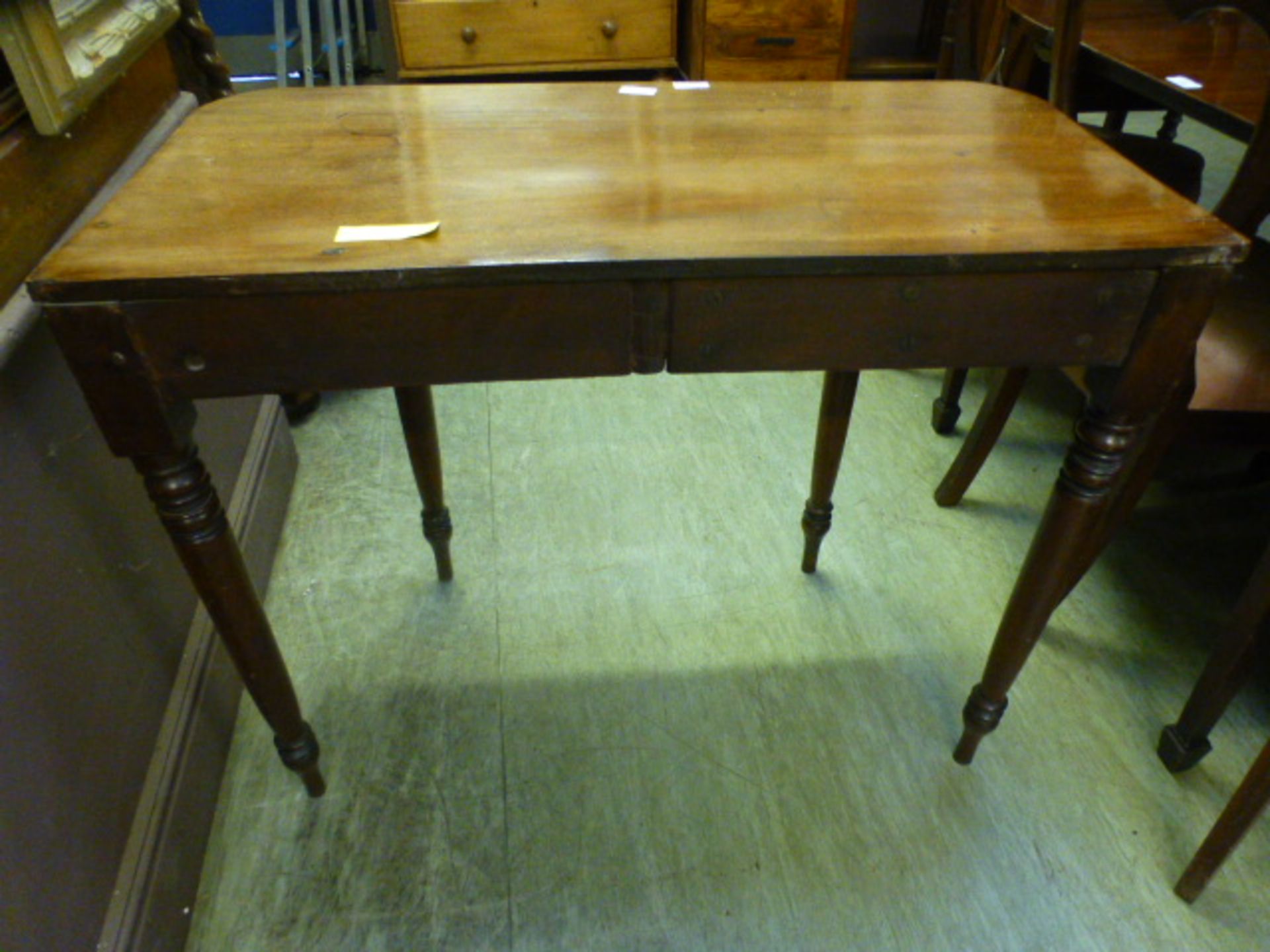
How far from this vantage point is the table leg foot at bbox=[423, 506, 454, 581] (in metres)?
1.34

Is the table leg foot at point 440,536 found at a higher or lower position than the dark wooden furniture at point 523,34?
lower

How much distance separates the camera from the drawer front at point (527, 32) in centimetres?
215

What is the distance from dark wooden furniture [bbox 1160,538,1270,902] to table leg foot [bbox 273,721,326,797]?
3.44 ft

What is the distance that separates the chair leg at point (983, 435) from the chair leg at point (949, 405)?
7.2 inches

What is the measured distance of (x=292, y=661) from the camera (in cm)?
128

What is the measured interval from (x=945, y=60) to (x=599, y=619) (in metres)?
1.75

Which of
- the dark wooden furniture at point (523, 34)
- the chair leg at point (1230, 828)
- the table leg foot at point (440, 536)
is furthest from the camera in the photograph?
the dark wooden furniture at point (523, 34)

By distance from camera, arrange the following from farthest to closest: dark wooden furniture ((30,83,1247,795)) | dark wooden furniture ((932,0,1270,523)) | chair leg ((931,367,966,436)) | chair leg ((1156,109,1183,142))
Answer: chair leg ((1156,109,1183,142)) < chair leg ((931,367,966,436)) < dark wooden furniture ((932,0,1270,523)) < dark wooden furniture ((30,83,1247,795))

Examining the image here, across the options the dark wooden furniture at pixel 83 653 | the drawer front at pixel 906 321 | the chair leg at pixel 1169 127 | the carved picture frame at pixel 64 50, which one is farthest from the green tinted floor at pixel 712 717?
the chair leg at pixel 1169 127

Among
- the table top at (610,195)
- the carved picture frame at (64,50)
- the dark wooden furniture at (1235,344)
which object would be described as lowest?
the dark wooden furniture at (1235,344)

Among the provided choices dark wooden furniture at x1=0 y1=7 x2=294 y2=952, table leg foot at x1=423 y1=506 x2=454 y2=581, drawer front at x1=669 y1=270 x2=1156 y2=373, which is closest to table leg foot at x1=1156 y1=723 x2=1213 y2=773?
drawer front at x1=669 y1=270 x2=1156 y2=373

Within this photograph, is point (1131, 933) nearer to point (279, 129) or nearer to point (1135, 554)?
point (1135, 554)

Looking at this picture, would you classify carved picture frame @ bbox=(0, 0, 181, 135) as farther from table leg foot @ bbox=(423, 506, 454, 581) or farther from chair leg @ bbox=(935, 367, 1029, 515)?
chair leg @ bbox=(935, 367, 1029, 515)

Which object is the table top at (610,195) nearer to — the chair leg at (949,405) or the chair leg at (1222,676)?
the chair leg at (1222,676)
